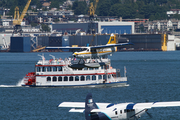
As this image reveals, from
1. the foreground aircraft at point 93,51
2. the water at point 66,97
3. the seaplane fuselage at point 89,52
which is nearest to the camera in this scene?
the water at point 66,97

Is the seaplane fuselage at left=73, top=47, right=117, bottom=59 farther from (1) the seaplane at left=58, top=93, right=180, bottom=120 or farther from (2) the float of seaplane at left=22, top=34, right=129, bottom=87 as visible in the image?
(1) the seaplane at left=58, top=93, right=180, bottom=120

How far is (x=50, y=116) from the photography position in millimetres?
40688

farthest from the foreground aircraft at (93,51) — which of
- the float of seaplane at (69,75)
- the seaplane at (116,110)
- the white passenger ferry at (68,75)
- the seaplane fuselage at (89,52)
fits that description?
the seaplane at (116,110)

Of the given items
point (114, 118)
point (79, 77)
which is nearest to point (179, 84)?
point (79, 77)

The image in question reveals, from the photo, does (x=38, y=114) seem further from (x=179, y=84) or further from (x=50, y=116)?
(x=179, y=84)

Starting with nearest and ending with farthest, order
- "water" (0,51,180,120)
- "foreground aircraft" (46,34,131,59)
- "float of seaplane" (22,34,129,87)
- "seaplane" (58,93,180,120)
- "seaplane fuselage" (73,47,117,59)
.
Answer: "seaplane" (58,93,180,120), "water" (0,51,180,120), "seaplane fuselage" (73,47,117,59), "foreground aircraft" (46,34,131,59), "float of seaplane" (22,34,129,87)

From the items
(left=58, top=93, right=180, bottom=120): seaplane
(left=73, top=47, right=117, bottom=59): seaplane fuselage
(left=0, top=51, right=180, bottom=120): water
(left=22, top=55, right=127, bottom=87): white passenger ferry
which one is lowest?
(left=0, top=51, right=180, bottom=120): water

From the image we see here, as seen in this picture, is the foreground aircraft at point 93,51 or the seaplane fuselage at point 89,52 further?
the foreground aircraft at point 93,51

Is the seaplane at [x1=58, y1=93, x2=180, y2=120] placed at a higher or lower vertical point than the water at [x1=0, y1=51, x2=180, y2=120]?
higher

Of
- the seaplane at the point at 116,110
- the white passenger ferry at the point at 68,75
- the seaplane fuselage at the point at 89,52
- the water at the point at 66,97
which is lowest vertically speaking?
the water at the point at 66,97

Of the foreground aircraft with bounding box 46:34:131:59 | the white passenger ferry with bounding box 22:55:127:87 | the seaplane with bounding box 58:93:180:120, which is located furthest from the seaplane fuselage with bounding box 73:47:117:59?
the seaplane with bounding box 58:93:180:120

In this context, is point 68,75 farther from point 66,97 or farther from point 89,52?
point 89,52

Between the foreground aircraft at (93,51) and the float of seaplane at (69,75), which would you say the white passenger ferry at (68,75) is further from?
the foreground aircraft at (93,51)

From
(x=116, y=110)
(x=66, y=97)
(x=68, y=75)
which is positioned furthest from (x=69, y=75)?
(x=116, y=110)
